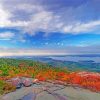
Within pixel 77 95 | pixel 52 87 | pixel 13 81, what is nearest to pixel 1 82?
pixel 13 81

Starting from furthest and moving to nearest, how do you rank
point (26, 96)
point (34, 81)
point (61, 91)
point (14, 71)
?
point (14, 71) → point (34, 81) → point (61, 91) → point (26, 96)

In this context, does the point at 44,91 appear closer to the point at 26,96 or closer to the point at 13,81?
the point at 26,96

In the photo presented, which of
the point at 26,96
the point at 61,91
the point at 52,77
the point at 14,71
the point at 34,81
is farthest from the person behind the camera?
the point at 14,71

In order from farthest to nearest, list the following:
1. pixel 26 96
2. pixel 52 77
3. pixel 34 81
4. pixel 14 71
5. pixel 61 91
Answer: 1. pixel 14 71
2. pixel 52 77
3. pixel 34 81
4. pixel 61 91
5. pixel 26 96

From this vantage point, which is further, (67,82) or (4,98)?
(67,82)

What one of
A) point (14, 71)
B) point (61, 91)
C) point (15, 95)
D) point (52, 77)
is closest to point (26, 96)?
point (15, 95)

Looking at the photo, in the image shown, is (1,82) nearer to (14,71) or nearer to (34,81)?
(34,81)

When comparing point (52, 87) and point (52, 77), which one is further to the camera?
point (52, 77)
